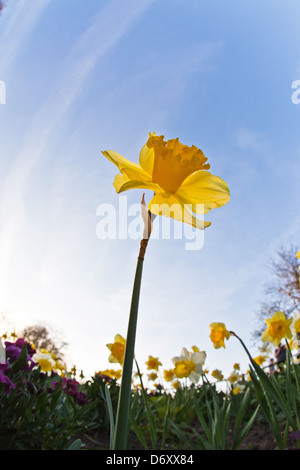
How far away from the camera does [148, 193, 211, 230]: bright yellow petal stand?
608 mm

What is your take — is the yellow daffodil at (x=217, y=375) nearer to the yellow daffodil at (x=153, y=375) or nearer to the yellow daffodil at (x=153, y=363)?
the yellow daffodil at (x=153, y=375)

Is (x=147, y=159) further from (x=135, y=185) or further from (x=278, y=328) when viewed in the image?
(x=278, y=328)

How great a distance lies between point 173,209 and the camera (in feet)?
2.10

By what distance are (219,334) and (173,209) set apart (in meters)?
1.39

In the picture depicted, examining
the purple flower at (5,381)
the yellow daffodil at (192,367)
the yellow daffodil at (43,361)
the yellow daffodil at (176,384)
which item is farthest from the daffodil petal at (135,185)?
the yellow daffodil at (176,384)

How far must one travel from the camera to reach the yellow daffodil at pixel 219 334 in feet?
6.09

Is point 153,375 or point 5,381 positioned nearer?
point 5,381

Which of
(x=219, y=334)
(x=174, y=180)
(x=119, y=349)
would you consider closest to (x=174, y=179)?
(x=174, y=180)

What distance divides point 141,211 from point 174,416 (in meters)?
3.28

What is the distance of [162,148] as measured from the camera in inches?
25.5

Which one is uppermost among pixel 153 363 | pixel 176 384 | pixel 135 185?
pixel 135 185
